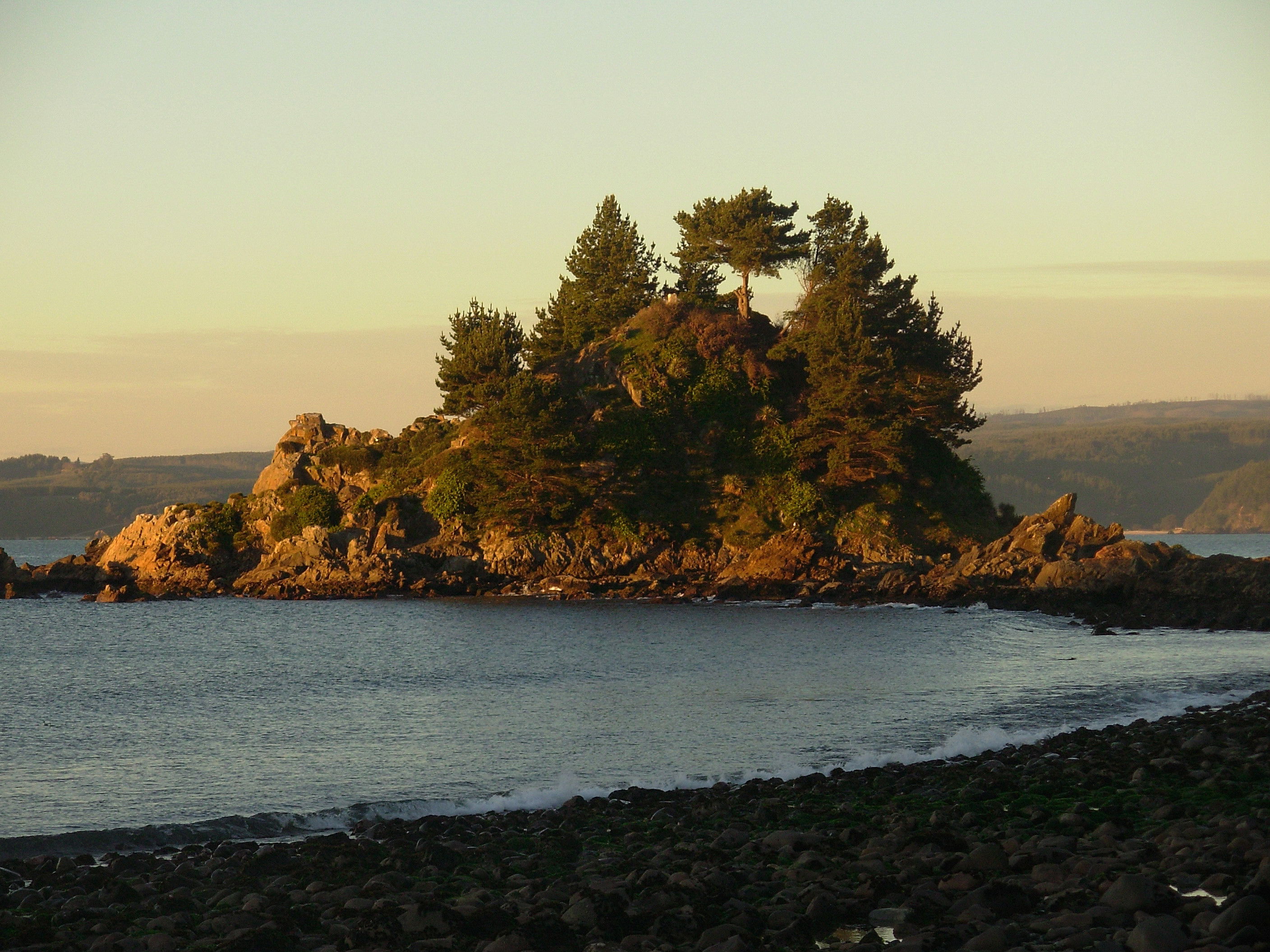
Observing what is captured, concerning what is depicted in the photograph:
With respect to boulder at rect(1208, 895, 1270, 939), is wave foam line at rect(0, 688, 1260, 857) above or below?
below

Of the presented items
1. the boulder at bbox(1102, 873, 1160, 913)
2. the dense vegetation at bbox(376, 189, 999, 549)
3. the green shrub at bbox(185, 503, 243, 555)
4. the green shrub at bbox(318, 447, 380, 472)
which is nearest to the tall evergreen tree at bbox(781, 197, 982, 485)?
the dense vegetation at bbox(376, 189, 999, 549)

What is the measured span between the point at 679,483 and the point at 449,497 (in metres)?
14.1

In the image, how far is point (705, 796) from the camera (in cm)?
1675

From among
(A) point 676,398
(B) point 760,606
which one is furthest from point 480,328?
(B) point 760,606

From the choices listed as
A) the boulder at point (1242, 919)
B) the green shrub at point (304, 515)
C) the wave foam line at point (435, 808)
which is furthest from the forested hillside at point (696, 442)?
the boulder at point (1242, 919)

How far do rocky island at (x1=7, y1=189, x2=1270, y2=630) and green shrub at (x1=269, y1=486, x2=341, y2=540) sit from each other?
14cm

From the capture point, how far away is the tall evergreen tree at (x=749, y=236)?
259 ft

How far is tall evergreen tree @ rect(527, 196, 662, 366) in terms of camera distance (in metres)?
83.8

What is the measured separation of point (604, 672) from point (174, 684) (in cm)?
1234

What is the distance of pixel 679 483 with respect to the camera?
70.5 m

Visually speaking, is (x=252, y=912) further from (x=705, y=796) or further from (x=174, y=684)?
(x=174, y=684)

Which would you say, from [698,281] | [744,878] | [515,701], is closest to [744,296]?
[698,281]

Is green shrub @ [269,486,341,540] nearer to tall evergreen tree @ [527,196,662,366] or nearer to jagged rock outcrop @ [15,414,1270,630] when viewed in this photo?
jagged rock outcrop @ [15,414,1270,630]

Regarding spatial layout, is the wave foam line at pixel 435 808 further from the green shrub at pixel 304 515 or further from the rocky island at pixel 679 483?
the green shrub at pixel 304 515
